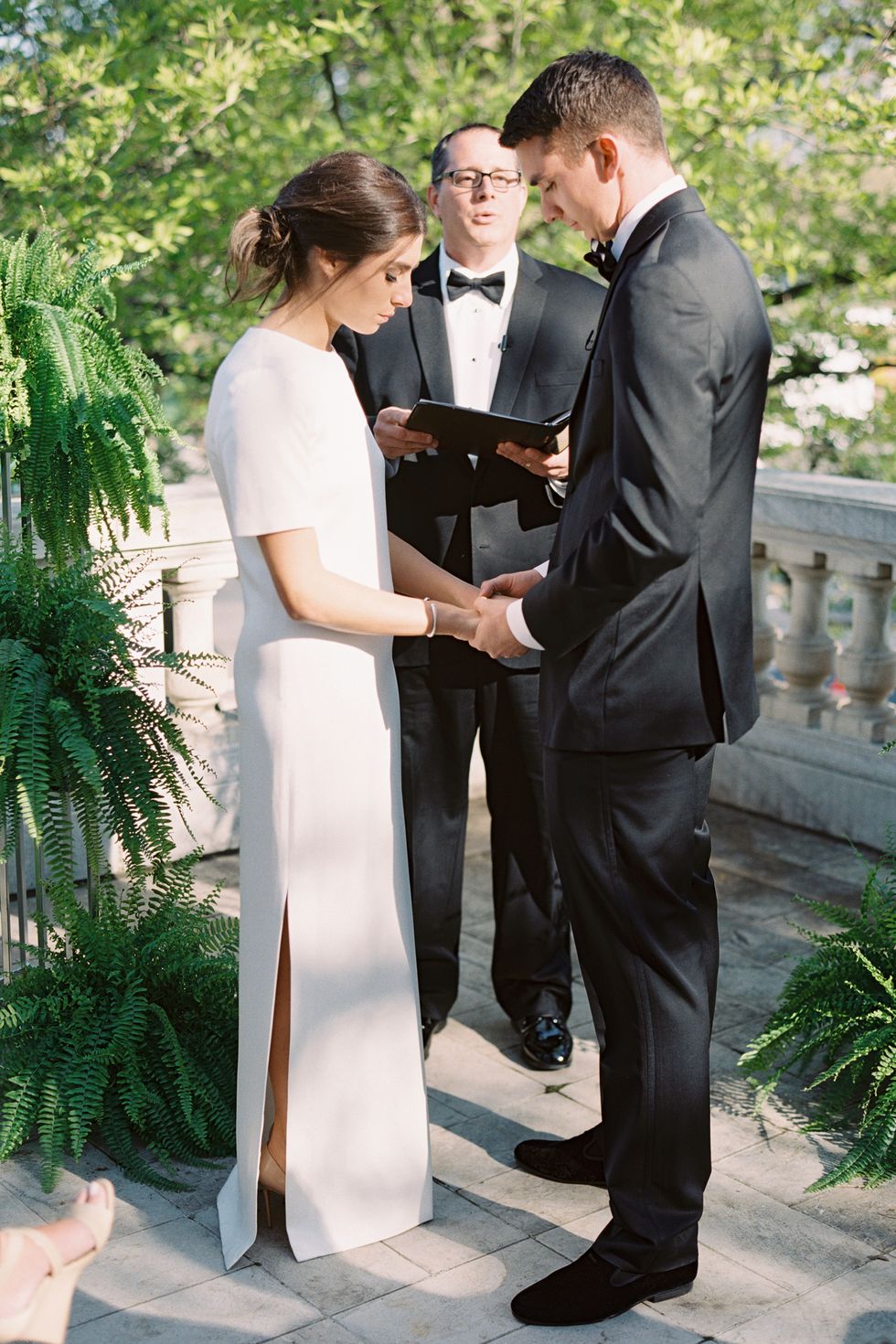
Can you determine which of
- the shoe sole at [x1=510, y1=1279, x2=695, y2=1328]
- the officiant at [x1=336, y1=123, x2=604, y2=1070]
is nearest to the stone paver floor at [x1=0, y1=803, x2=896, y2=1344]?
the shoe sole at [x1=510, y1=1279, x2=695, y2=1328]

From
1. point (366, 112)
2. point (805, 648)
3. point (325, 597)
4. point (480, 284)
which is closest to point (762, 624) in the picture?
point (805, 648)

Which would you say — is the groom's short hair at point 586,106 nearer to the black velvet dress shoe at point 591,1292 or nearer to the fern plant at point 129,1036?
the fern plant at point 129,1036

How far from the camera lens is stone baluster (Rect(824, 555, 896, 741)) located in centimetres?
530

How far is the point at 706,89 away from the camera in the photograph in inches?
240

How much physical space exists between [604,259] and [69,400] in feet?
4.08

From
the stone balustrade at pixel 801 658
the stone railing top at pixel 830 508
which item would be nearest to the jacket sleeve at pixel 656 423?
the stone balustrade at pixel 801 658

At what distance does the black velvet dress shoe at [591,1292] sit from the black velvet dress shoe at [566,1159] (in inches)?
16.3

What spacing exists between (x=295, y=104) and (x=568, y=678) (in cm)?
506

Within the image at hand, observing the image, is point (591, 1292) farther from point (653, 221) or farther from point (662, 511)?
point (653, 221)

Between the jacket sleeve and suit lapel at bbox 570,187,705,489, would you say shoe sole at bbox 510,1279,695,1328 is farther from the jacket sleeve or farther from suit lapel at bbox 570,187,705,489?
suit lapel at bbox 570,187,705,489

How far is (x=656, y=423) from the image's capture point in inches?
97.3

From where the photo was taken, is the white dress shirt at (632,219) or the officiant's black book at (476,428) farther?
the officiant's black book at (476,428)

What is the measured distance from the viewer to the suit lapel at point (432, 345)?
3.83 m

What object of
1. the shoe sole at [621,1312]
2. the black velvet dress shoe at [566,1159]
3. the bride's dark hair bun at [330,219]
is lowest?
the shoe sole at [621,1312]
